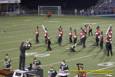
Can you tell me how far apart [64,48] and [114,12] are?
109 feet

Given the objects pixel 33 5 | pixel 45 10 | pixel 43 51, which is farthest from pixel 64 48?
pixel 33 5

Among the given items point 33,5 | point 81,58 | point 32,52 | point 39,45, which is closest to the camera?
point 81,58

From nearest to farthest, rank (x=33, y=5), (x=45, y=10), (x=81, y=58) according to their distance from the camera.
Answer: (x=81, y=58) < (x=45, y=10) < (x=33, y=5)

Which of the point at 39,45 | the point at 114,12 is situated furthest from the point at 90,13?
the point at 39,45

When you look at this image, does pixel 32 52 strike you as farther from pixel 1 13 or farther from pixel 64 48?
pixel 1 13

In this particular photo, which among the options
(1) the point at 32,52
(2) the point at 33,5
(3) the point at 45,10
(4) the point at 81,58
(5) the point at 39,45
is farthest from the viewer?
(2) the point at 33,5

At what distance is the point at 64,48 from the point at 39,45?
228 centimetres

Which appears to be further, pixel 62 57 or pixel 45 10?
pixel 45 10

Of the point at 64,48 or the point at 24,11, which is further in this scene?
the point at 24,11

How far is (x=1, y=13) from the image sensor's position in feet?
208

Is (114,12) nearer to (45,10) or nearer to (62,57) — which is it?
(45,10)

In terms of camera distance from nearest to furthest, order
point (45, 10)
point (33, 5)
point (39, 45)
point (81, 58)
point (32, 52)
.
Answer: point (81, 58)
point (32, 52)
point (39, 45)
point (45, 10)
point (33, 5)

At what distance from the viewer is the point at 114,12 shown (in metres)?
63.1

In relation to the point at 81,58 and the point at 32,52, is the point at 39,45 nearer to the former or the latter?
the point at 32,52
